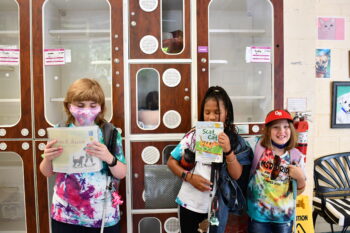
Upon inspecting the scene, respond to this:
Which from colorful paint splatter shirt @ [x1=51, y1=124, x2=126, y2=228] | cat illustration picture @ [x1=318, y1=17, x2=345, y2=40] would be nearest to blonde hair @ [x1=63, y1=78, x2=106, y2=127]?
colorful paint splatter shirt @ [x1=51, y1=124, x2=126, y2=228]

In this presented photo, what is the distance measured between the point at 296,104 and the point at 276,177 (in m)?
0.75

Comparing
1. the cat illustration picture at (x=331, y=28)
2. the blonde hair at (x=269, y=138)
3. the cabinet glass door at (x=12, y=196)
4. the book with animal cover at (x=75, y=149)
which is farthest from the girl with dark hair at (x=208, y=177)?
the cat illustration picture at (x=331, y=28)

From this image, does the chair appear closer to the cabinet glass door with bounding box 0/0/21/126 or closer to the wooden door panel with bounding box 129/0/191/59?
the wooden door panel with bounding box 129/0/191/59

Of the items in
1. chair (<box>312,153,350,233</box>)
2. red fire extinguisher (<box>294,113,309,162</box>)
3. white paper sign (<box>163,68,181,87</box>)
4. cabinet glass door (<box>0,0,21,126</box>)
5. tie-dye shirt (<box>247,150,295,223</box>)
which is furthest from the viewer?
chair (<box>312,153,350,233</box>)

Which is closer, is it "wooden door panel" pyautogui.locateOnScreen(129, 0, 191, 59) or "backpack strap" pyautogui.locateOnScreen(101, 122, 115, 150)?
"backpack strap" pyautogui.locateOnScreen(101, 122, 115, 150)

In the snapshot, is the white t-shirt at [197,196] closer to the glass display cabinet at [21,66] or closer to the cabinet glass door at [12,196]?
the glass display cabinet at [21,66]

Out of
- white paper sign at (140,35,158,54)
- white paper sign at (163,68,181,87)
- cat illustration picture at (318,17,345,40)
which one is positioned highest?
cat illustration picture at (318,17,345,40)

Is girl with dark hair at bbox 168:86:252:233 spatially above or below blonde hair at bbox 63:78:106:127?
below

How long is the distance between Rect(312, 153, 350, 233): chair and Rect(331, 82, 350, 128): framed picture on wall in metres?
0.33

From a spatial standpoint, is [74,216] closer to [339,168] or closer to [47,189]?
[47,189]

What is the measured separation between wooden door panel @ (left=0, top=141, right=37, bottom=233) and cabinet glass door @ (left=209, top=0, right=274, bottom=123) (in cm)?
157

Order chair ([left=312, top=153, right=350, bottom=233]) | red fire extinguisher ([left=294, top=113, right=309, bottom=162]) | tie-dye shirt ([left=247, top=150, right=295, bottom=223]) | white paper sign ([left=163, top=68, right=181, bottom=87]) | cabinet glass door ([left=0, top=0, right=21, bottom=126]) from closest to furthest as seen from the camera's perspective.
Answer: tie-dye shirt ([left=247, top=150, right=295, bottom=223])
red fire extinguisher ([left=294, top=113, right=309, bottom=162])
white paper sign ([left=163, top=68, right=181, bottom=87])
cabinet glass door ([left=0, top=0, right=21, bottom=126])
chair ([left=312, top=153, right=350, bottom=233])

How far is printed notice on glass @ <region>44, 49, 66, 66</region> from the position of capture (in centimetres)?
200

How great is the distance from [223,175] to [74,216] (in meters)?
0.92
